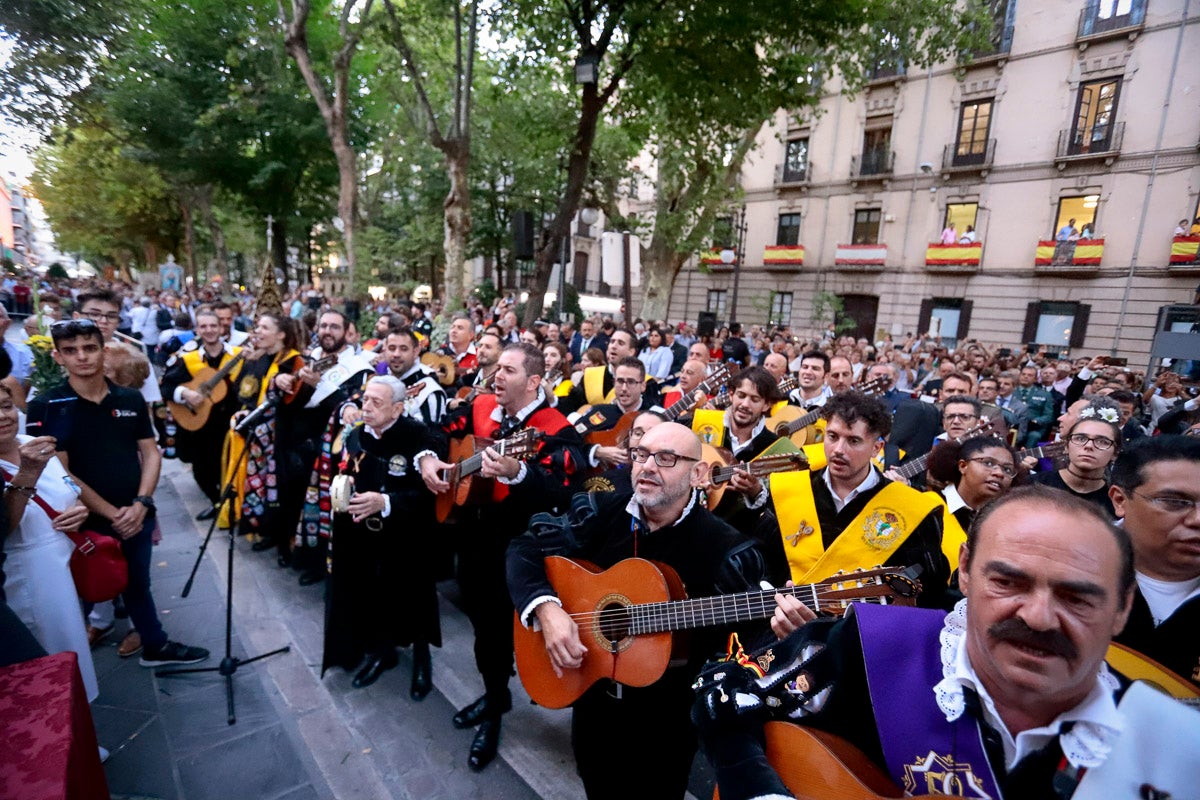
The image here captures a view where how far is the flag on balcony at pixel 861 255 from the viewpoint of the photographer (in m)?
25.4

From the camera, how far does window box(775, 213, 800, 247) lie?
2842 cm

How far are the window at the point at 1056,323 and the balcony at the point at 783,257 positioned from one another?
9582 millimetres

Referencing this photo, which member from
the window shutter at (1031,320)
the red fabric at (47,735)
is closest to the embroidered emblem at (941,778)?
the red fabric at (47,735)

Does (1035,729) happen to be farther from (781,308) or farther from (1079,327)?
(781,308)

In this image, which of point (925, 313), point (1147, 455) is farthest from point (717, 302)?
point (1147, 455)

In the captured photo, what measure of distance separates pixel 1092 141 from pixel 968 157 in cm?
391

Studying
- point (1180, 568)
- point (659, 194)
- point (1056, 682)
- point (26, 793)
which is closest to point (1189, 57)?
point (659, 194)

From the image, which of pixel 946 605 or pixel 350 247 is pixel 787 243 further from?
pixel 946 605

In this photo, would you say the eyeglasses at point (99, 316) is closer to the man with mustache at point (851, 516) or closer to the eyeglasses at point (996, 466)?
the man with mustache at point (851, 516)

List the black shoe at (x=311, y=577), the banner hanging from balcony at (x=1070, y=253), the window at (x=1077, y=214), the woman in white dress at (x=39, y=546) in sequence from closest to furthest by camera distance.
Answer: the woman in white dress at (x=39, y=546), the black shoe at (x=311, y=577), the banner hanging from balcony at (x=1070, y=253), the window at (x=1077, y=214)

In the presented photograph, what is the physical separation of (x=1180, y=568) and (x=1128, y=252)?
25.7 meters

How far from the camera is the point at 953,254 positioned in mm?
23500

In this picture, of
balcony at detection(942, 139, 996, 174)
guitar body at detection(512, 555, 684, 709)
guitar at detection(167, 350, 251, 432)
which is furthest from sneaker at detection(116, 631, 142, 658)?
balcony at detection(942, 139, 996, 174)

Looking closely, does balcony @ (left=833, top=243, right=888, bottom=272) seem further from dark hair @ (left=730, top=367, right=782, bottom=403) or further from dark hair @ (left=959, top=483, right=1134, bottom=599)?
dark hair @ (left=959, top=483, right=1134, bottom=599)
